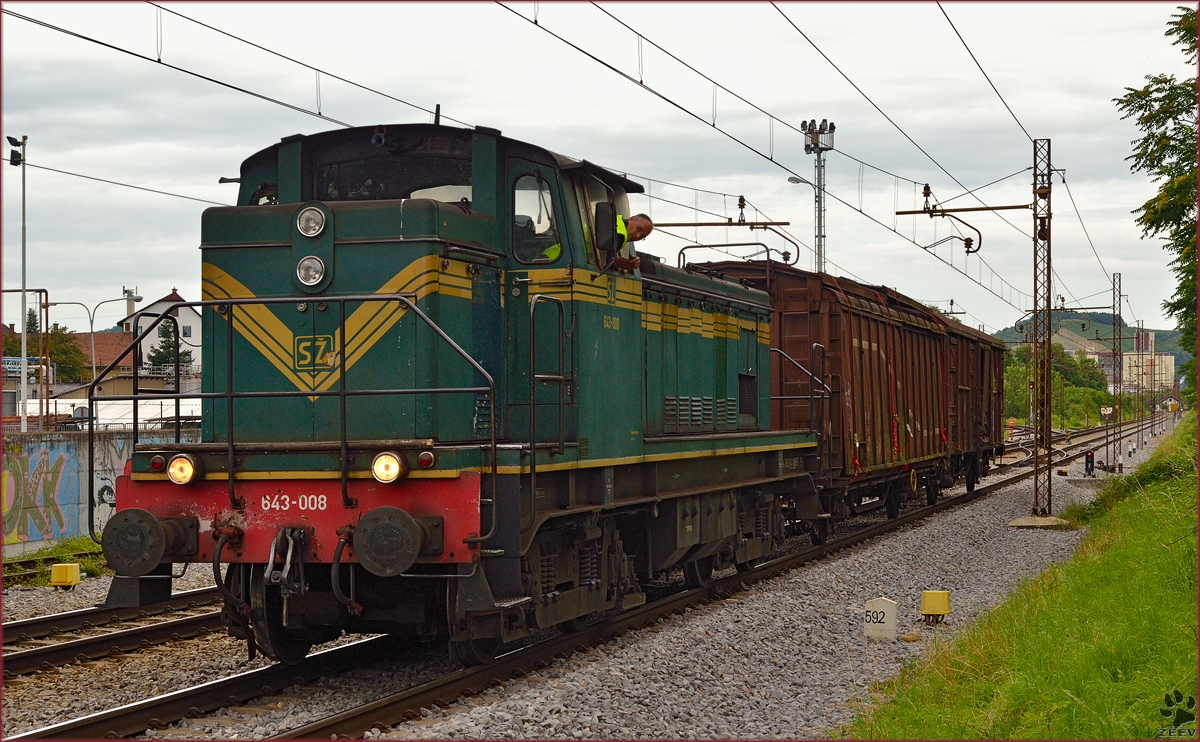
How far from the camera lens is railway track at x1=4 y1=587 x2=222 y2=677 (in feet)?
27.5

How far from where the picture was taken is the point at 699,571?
38.4ft

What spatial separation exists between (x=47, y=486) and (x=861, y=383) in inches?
469

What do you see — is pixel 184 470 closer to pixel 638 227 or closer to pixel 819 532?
pixel 638 227

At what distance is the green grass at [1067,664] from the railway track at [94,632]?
18.3 ft

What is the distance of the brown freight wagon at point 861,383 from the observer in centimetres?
1570

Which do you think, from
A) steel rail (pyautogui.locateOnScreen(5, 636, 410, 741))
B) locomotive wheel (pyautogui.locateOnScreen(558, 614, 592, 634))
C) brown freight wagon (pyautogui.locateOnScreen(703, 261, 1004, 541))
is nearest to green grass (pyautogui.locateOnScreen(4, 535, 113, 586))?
steel rail (pyautogui.locateOnScreen(5, 636, 410, 741))

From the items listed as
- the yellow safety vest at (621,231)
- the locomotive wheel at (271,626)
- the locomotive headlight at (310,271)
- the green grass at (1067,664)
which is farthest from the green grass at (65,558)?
the green grass at (1067,664)

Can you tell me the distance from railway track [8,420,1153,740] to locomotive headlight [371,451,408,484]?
1346 millimetres

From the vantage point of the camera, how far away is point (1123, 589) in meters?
9.62

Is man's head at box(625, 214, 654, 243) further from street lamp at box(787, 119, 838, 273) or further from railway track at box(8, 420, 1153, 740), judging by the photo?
street lamp at box(787, 119, 838, 273)

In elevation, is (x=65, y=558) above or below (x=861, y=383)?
below

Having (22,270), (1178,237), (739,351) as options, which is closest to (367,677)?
(739,351)

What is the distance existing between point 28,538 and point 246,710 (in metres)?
9.98

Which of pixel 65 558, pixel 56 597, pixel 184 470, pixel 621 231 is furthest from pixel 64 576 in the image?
pixel 621 231
